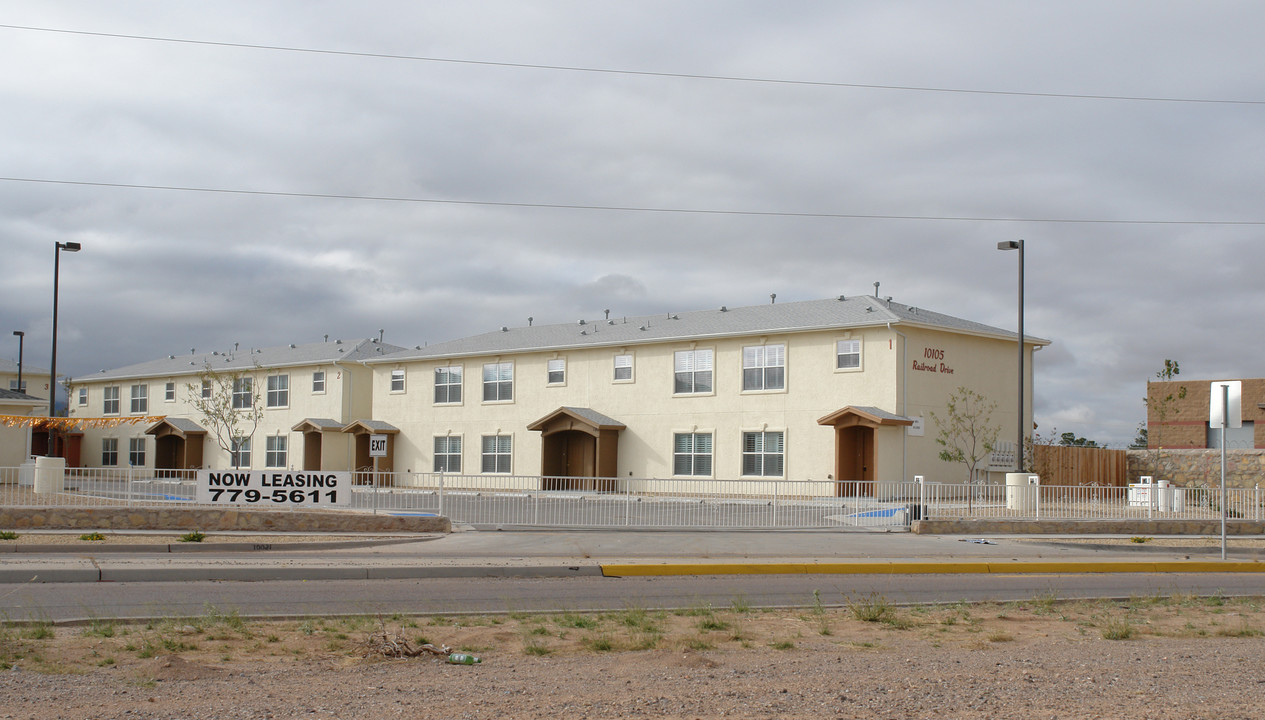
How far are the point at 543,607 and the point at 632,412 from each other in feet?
94.5

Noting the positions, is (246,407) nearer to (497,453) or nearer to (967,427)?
(497,453)

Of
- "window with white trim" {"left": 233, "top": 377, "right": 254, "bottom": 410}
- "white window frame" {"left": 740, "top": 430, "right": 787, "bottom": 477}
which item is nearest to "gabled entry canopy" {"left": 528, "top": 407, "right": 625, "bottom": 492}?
"white window frame" {"left": 740, "top": 430, "right": 787, "bottom": 477}

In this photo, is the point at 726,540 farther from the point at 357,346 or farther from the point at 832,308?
the point at 357,346

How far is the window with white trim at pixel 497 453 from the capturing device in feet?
145

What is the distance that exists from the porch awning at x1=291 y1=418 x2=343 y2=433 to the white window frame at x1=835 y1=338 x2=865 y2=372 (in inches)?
972

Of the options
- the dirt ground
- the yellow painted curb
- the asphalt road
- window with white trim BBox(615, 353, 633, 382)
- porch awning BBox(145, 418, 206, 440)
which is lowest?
the yellow painted curb

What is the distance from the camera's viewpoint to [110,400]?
6259 centimetres

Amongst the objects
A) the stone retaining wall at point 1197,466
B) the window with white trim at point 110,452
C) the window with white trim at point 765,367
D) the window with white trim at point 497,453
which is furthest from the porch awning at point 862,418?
the window with white trim at point 110,452

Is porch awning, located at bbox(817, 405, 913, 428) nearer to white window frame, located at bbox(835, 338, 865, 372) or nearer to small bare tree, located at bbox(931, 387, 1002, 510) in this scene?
white window frame, located at bbox(835, 338, 865, 372)

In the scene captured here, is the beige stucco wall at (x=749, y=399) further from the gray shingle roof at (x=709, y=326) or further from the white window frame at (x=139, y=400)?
the white window frame at (x=139, y=400)

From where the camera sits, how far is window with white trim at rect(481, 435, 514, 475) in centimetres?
4419

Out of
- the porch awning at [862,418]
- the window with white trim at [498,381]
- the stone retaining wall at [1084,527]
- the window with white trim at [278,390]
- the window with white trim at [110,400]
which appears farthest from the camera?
the window with white trim at [110,400]

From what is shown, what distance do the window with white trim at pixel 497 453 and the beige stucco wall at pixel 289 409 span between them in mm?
9336

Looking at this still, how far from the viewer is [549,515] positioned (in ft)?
74.8
